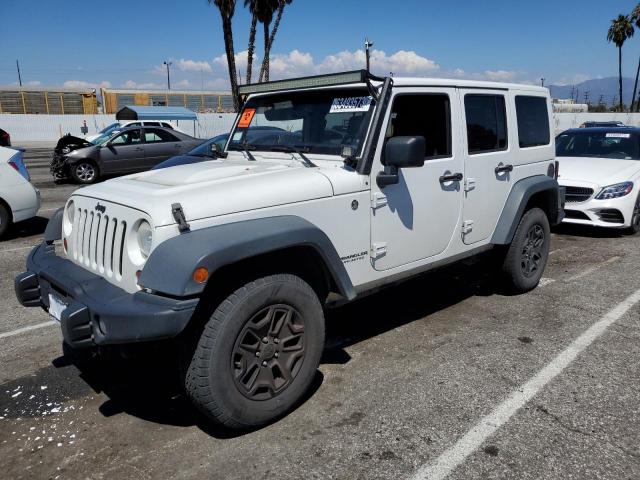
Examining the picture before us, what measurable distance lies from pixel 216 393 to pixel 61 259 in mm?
1531

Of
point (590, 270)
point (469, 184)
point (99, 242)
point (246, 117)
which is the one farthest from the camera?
point (590, 270)

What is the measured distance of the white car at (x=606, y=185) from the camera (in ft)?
24.8

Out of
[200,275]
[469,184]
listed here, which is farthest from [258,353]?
[469,184]

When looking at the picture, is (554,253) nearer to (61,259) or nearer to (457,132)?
(457,132)

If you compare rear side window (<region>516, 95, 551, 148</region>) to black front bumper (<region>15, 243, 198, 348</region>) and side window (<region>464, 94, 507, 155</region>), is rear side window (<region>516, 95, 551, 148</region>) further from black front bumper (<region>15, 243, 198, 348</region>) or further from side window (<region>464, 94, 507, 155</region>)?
black front bumper (<region>15, 243, 198, 348</region>)

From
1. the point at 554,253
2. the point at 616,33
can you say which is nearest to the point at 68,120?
the point at 554,253

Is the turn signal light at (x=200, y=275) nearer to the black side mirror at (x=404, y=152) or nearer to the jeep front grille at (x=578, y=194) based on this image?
the black side mirror at (x=404, y=152)

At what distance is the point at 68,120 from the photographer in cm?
3928

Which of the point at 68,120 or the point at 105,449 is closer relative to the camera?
the point at 105,449

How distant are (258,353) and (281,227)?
714 millimetres

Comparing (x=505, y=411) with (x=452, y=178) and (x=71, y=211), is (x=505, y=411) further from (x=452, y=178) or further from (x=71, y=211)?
(x=71, y=211)

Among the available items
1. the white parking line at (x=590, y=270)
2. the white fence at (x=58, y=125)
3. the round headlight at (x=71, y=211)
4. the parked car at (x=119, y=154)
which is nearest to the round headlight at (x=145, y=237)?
the round headlight at (x=71, y=211)

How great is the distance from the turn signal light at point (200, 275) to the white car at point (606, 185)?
660 centimetres

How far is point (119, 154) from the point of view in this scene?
1482 centimetres
